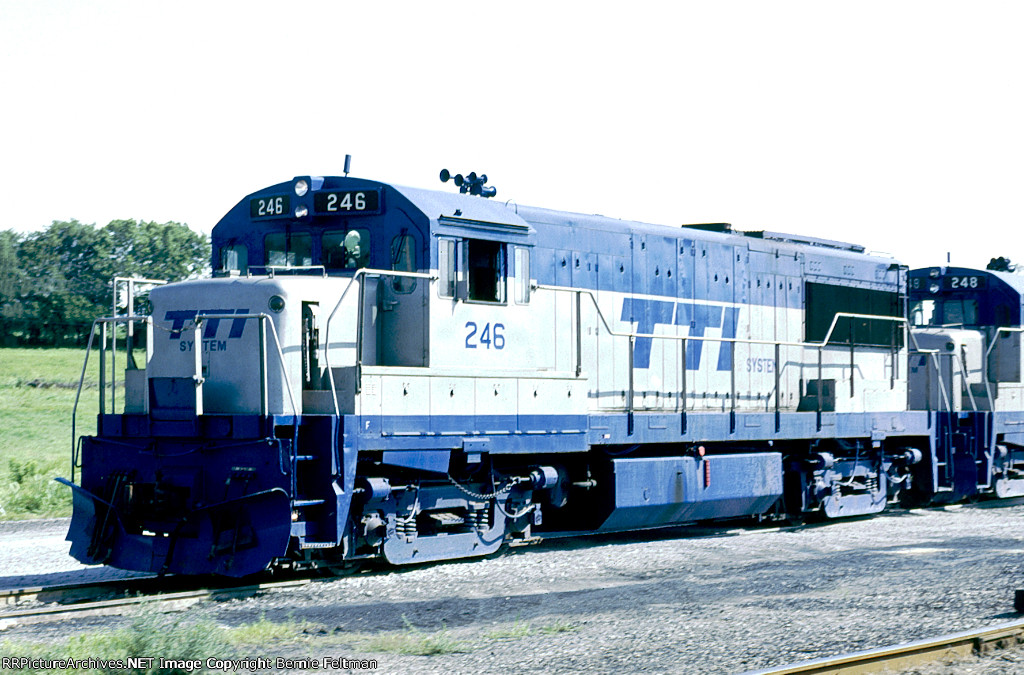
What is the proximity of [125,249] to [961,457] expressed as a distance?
64.1m

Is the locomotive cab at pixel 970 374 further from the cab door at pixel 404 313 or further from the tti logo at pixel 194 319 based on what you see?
the tti logo at pixel 194 319

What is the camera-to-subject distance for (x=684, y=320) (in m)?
13.4

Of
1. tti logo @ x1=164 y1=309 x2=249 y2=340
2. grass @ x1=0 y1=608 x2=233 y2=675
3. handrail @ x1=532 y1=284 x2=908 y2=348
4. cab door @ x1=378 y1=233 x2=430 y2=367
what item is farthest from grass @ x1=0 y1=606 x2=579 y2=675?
handrail @ x1=532 y1=284 x2=908 y2=348

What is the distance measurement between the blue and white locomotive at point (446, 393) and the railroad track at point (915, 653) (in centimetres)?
431

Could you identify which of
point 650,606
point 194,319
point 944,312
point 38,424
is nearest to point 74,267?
point 38,424

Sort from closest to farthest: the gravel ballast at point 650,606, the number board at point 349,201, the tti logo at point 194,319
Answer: the gravel ballast at point 650,606
the tti logo at point 194,319
the number board at point 349,201

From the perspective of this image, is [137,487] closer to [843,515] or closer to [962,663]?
[962,663]

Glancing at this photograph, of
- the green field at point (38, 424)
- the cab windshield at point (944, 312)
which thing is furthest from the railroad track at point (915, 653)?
the cab windshield at point (944, 312)

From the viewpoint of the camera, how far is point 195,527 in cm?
923

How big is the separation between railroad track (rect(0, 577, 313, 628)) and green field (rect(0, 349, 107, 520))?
19.8ft

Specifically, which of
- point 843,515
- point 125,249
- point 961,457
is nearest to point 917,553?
point 843,515

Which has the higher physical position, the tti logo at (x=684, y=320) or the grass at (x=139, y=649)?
the tti logo at (x=684, y=320)

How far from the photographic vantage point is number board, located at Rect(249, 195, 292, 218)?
10.5 m

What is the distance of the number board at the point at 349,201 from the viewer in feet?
33.4
